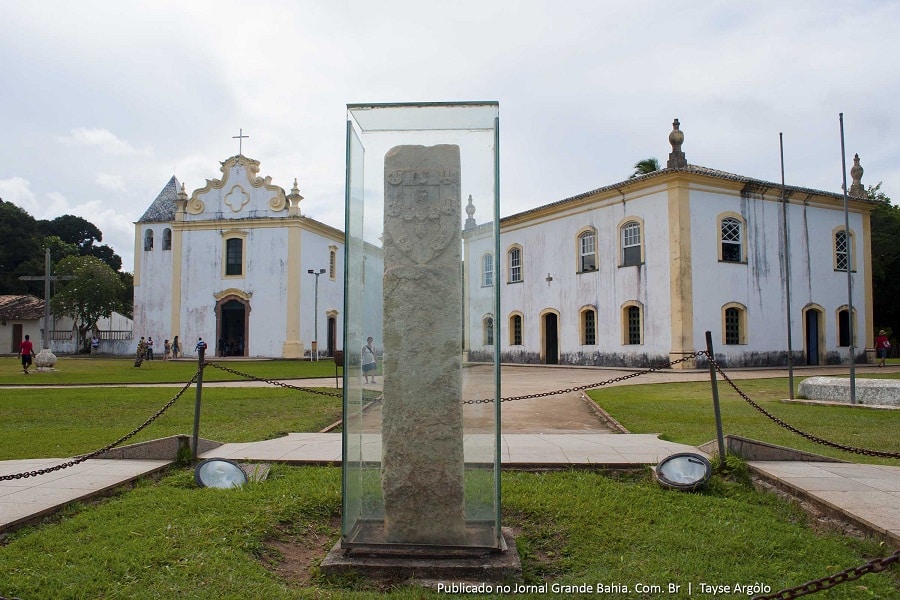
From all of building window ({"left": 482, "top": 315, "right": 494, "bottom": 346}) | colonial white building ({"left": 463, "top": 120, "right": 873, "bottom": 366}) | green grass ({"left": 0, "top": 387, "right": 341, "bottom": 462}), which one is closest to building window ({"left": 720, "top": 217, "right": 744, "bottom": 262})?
colonial white building ({"left": 463, "top": 120, "right": 873, "bottom": 366})

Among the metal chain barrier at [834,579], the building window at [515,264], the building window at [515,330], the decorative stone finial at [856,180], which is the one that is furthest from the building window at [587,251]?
the metal chain barrier at [834,579]

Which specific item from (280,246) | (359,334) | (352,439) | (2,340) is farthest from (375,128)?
(2,340)

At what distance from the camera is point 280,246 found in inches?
1171

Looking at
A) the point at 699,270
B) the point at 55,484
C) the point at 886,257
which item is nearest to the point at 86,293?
the point at 699,270

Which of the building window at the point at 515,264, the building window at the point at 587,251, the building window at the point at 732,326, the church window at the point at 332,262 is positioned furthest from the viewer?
the church window at the point at 332,262

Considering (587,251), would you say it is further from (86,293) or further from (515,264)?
(86,293)

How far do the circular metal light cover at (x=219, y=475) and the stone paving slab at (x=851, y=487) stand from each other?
13.0 ft

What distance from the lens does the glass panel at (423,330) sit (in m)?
3.47

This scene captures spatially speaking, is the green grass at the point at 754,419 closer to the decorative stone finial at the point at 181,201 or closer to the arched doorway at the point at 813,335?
the arched doorway at the point at 813,335

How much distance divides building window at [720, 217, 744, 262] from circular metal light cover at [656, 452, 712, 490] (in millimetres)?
17546

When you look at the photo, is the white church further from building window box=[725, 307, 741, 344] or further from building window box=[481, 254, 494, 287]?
building window box=[481, 254, 494, 287]

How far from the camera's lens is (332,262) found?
3291 centimetres

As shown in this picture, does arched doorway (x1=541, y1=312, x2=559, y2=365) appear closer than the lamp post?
Yes

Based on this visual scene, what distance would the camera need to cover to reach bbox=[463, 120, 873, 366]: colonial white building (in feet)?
65.9
